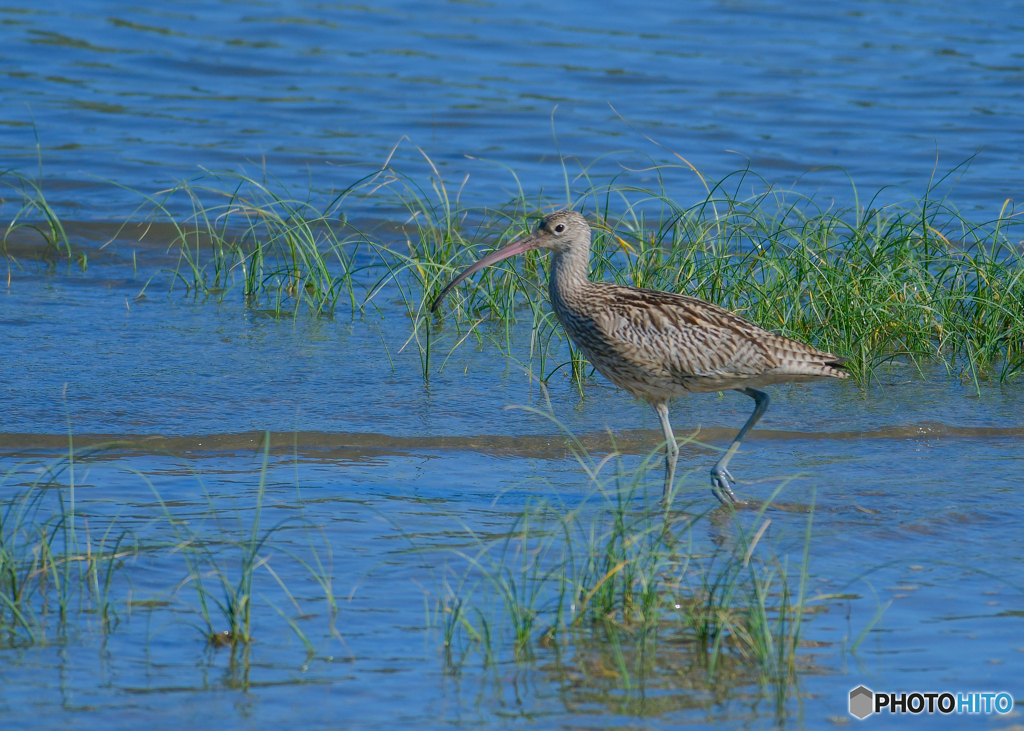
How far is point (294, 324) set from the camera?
8.16 meters

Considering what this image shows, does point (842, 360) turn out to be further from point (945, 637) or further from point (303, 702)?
point (303, 702)

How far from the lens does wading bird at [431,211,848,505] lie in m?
5.79

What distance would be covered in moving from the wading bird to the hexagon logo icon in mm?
1803

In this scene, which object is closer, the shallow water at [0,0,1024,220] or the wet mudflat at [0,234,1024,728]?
the wet mudflat at [0,234,1024,728]

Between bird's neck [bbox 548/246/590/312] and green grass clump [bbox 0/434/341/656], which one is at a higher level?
bird's neck [bbox 548/246/590/312]

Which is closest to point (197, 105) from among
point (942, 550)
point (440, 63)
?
point (440, 63)

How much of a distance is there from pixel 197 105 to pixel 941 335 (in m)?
9.54

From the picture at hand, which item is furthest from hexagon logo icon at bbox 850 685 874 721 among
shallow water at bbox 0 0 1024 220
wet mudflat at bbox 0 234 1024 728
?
shallow water at bbox 0 0 1024 220

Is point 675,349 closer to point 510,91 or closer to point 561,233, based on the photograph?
point 561,233

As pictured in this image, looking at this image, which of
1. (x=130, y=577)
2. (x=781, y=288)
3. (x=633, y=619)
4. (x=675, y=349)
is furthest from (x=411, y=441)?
(x=633, y=619)

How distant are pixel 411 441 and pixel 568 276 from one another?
3.51 feet

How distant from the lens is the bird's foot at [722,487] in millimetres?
5508

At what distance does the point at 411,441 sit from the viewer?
628cm

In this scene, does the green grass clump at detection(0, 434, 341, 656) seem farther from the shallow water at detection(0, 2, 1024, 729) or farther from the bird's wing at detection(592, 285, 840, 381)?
the bird's wing at detection(592, 285, 840, 381)
